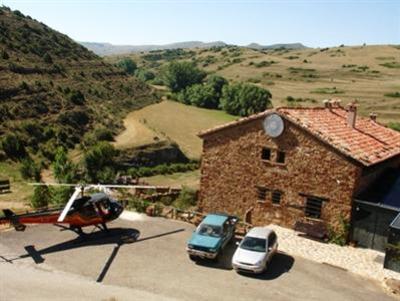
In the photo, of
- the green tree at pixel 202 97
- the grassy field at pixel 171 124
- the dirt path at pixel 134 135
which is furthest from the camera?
the green tree at pixel 202 97

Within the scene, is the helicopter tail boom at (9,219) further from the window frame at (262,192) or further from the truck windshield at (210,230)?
the window frame at (262,192)

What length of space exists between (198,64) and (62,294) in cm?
16695

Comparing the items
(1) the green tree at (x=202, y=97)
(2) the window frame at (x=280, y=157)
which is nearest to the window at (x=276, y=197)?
(2) the window frame at (x=280, y=157)

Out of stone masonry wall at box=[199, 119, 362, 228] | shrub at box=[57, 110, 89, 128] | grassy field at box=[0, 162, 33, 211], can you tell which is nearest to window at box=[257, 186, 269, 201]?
stone masonry wall at box=[199, 119, 362, 228]

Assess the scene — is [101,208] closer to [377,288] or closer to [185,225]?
[185,225]

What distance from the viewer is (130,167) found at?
190 feet

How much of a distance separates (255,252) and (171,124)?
62.3 meters

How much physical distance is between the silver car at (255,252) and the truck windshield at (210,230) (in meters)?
1.44

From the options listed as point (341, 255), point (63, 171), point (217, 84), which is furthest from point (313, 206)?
point (217, 84)

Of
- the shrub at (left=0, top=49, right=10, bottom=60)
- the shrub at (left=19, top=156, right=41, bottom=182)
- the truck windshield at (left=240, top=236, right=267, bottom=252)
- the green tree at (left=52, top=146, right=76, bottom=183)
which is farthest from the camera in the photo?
the shrub at (left=0, top=49, right=10, bottom=60)

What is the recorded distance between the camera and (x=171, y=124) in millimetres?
82062

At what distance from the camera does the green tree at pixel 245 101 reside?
319 feet

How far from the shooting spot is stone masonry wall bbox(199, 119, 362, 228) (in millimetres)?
24688

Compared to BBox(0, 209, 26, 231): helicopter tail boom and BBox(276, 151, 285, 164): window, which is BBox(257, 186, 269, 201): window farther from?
BBox(0, 209, 26, 231): helicopter tail boom
